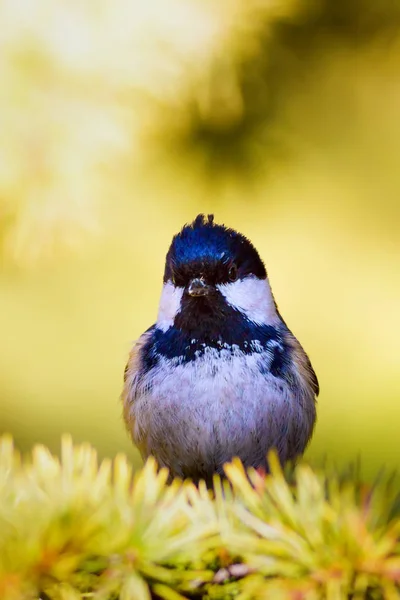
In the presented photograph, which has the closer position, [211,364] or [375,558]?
[375,558]

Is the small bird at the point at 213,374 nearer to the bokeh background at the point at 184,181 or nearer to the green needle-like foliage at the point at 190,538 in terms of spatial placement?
the bokeh background at the point at 184,181

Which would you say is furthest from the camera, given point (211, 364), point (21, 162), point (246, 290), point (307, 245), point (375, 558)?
point (307, 245)

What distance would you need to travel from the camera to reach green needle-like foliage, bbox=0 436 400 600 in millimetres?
473

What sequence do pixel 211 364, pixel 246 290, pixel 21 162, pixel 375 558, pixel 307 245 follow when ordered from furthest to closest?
pixel 307 245 → pixel 246 290 → pixel 211 364 → pixel 21 162 → pixel 375 558

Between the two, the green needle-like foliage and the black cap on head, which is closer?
the green needle-like foliage

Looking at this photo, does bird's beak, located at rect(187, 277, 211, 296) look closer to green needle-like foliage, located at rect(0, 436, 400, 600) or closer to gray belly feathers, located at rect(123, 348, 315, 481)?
gray belly feathers, located at rect(123, 348, 315, 481)

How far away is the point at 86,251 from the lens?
1383 mm

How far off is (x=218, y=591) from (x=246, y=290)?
30.6 inches

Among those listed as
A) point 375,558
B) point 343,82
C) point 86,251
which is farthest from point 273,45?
point 375,558

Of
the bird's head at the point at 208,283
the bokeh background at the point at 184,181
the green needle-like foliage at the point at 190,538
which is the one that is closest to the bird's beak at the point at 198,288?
the bird's head at the point at 208,283

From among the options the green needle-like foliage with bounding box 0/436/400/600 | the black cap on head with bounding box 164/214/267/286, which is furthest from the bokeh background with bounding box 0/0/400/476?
the green needle-like foliage with bounding box 0/436/400/600

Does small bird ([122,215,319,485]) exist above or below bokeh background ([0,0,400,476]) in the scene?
below

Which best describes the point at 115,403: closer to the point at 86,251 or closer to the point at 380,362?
the point at 86,251

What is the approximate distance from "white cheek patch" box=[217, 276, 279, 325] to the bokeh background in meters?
0.11
